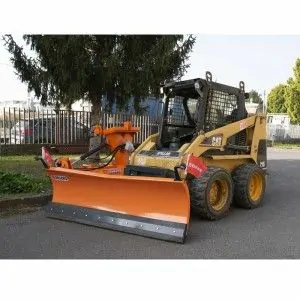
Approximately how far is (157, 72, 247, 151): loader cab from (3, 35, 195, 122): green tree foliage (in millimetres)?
2784

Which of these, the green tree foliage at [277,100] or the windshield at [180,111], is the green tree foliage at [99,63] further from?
the green tree foliage at [277,100]

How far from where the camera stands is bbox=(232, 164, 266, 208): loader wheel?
25.1ft

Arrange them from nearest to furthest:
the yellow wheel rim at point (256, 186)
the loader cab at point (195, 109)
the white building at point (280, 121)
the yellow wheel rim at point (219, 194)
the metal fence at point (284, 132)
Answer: the yellow wheel rim at point (219, 194)
the loader cab at point (195, 109)
the yellow wheel rim at point (256, 186)
the metal fence at point (284, 132)
the white building at point (280, 121)

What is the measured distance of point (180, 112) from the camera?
8305 millimetres

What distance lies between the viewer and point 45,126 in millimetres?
16453

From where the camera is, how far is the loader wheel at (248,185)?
25.1 ft

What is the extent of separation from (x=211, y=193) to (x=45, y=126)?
424 inches

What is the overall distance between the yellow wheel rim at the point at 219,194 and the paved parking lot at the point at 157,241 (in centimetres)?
27

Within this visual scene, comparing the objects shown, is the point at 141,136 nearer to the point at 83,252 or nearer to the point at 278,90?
the point at 83,252

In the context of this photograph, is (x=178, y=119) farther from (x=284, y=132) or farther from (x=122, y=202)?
(x=284, y=132)

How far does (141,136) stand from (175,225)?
13451 millimetres

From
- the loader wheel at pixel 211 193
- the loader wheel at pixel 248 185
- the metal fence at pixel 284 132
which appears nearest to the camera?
the loader wheel at pixel 211 193

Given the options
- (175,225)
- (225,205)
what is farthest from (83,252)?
(225,205)

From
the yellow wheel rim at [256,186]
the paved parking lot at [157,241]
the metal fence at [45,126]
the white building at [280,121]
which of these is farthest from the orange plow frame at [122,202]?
the white building at [280,121]
